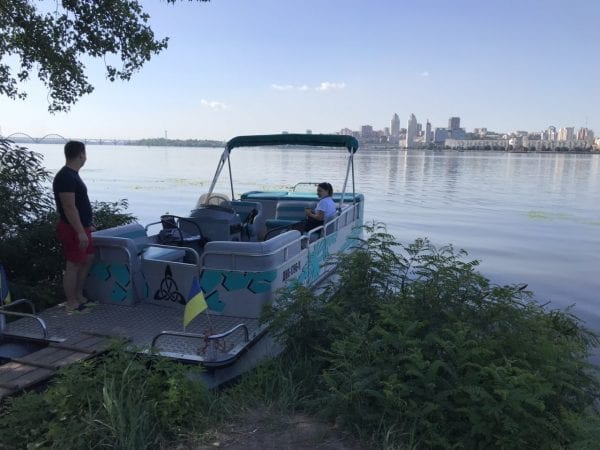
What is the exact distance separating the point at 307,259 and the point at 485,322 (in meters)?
2.45

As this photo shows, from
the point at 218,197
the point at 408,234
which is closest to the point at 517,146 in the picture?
the point at 408,234

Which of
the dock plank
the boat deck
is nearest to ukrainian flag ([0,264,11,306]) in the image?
the boat deck

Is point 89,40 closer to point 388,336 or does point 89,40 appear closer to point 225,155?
point 225,155

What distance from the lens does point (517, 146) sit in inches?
5226

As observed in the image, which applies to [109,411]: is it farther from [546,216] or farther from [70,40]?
[546,216]

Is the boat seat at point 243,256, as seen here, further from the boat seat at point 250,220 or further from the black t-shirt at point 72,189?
the boat seat at point 250,220

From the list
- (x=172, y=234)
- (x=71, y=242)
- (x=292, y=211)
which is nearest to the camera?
(x=71, y=242)

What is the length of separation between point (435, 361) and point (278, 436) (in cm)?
100

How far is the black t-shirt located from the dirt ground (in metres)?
2.72

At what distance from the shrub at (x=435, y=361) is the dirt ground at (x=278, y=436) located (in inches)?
4.8

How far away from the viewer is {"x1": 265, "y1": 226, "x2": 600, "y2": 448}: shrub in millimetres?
2844

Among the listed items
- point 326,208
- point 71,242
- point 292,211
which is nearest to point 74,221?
point 71,242

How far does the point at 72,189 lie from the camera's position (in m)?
4.63

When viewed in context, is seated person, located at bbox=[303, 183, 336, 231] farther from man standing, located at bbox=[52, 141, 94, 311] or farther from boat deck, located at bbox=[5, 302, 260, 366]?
man standing, located at bbox=[52, 141, 94, 311]
